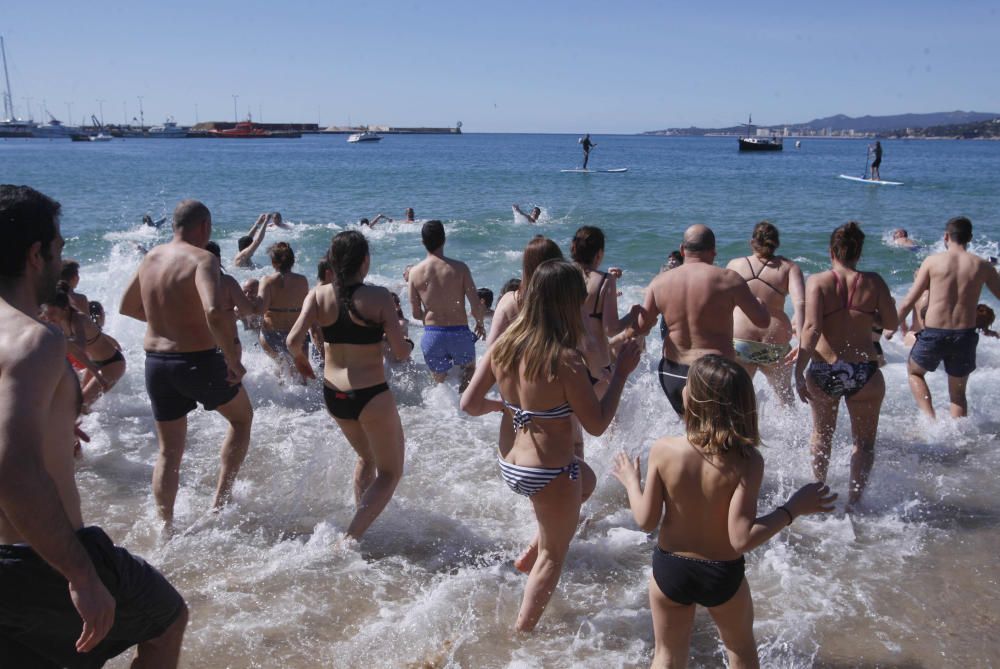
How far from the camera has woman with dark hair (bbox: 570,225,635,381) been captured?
14.8 feet

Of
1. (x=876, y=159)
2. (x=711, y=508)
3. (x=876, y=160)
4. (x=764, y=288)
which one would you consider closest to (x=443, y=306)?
(x=764, y=288)

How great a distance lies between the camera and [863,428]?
512 centimetres

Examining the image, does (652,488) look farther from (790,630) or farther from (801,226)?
(801,226)

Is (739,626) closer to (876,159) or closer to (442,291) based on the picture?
(442,291)

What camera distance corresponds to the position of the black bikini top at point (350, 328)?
4258mm

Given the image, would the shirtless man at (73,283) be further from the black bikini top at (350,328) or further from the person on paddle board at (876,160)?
the person on paddle board at (876,160)

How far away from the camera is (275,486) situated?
5.71 meters

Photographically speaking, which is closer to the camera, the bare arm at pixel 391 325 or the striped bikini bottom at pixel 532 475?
the striped bikini bottom at pixel 532 475

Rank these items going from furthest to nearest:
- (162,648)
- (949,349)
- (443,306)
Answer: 1. (443,306)
2. (949,349)
3. (162,648)

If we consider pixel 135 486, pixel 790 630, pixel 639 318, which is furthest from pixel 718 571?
pixel 135 486

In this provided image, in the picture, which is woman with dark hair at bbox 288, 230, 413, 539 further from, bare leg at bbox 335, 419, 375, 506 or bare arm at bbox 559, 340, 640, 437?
bare arm at bbox 559, 340, 640, 437

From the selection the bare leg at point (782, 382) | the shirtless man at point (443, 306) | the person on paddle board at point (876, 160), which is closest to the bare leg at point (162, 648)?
the shirtless man at point (443, 306)

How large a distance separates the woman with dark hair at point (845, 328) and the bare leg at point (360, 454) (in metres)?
2.74

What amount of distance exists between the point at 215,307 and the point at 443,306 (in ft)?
9.15
